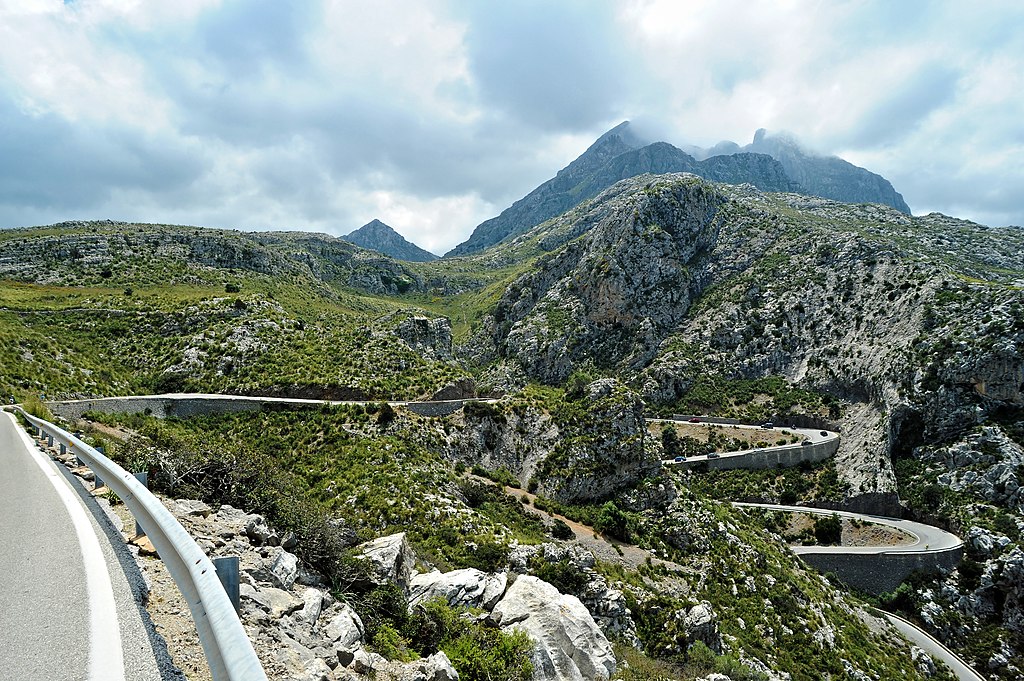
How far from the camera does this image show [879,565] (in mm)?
46969

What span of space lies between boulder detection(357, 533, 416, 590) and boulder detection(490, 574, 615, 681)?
3.03 meters

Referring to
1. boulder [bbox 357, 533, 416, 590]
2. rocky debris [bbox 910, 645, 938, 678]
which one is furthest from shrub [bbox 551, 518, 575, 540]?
rocky debris [bbox 910, 645, 938, 678]

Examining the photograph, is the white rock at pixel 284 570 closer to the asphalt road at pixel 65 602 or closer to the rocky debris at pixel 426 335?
the asphalt road at pixel 65 602

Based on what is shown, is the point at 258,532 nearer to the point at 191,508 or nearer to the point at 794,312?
the point at 191,508

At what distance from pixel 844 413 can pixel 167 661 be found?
9356 cm

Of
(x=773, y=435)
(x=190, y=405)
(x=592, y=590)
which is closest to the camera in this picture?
(x=592, y=590)

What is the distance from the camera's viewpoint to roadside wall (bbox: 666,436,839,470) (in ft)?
209

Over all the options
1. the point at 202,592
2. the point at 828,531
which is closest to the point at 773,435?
the point at 828,531

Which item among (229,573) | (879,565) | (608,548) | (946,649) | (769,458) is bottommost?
(946,649)

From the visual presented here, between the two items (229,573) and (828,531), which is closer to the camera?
(229,573)

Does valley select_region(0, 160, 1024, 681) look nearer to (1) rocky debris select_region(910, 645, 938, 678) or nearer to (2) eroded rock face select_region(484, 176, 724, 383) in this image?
(1) rocky debris select_region(910, 645, 938, 678)

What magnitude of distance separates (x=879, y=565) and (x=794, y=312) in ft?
196

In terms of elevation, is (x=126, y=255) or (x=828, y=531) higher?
(x=126, y=255)

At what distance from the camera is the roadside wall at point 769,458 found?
63.7 metres
